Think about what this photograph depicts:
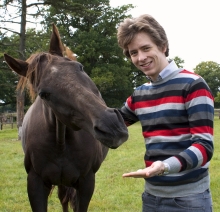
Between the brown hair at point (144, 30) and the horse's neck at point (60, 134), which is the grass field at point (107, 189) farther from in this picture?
the brown hair at point (144, 30)

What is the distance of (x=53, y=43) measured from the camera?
9.85ft

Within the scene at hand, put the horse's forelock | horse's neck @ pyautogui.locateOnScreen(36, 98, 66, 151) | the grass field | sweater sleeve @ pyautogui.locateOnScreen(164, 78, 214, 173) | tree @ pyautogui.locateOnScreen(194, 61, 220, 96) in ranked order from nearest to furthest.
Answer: sweater sleeve @ pyautogui.locateOnScreen(164, 78, 214, 173), the horse's forelock, horse's neck @ pyautogui.locateOnScreen(36, 98, 66, 151), the grass field, tree @ pyautogui.locateOnScreen(194, 61, 220, 96)

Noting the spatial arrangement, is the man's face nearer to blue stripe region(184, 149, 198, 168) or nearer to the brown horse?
the brown horse

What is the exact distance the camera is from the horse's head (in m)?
1.91

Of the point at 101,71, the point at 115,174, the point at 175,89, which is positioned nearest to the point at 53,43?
the point at 175,89

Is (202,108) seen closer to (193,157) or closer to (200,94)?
(200,94)

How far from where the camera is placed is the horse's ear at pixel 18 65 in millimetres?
2734

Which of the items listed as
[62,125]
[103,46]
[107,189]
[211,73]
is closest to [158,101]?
[62,125]

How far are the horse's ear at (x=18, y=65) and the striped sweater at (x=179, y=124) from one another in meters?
1.12

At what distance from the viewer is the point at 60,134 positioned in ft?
9.64

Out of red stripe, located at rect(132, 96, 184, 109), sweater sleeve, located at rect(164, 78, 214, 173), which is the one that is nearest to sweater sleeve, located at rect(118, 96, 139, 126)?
red stripe, located at rect(132, 96, 184, 109)

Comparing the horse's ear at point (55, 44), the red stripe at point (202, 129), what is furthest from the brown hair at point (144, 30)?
the horse's ear at point (55, 44)

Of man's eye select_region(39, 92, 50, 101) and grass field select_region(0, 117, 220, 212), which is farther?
grass field select_region(0, 117, 220, 212)

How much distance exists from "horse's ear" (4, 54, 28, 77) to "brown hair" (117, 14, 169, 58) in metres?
1.10
